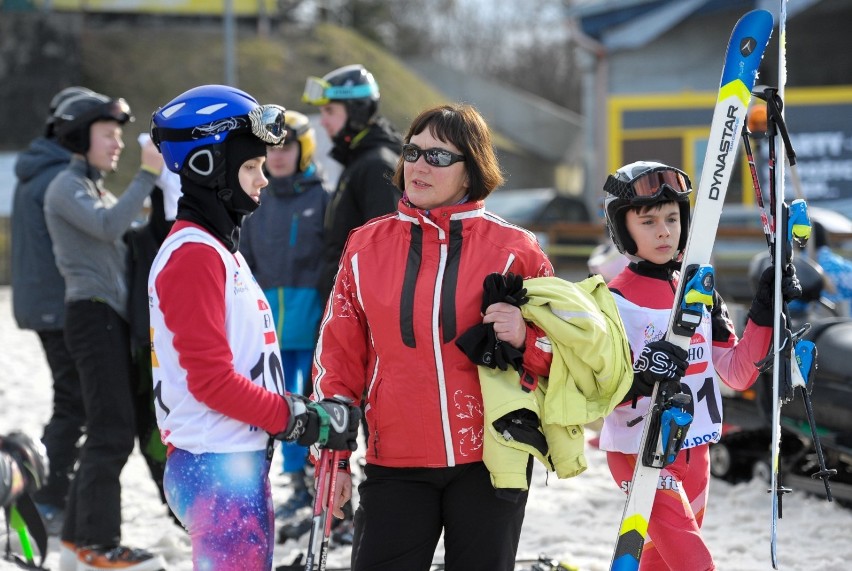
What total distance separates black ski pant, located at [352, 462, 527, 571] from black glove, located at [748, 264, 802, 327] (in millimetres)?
948

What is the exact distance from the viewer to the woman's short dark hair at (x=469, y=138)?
3123 millimetres

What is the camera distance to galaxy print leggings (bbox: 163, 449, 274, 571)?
2844mm

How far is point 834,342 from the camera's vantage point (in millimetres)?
5484

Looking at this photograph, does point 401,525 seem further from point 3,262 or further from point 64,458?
point 3,262

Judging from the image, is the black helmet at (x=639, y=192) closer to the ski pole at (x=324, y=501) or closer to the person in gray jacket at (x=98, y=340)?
the ski pole at (x=324, y=501)

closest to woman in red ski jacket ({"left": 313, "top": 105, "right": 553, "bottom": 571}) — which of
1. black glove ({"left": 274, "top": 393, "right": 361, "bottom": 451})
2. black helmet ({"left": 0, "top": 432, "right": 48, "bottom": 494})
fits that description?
black glove ({"left": 274, "top": 393, "right": 361, "bottom": 451})

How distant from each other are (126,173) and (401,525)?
2433 cm

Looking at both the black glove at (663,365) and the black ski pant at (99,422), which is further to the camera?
the black ski pant at (99,422)

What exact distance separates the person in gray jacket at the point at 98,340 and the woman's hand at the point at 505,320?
207 centimetres

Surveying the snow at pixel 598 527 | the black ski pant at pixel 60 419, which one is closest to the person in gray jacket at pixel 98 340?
the snow at pixel 598 527

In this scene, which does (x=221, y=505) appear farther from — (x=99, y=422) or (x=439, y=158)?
(x=99, y=422)

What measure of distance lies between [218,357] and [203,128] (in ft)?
2.04

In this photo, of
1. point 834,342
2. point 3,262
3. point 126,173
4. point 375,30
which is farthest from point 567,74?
point 834,342

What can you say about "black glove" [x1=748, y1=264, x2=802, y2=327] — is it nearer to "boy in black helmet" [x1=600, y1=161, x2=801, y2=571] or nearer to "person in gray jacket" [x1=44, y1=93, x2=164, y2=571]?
"boy in black helmet" [x1=600, y1=161, x2=801, y2=571]
